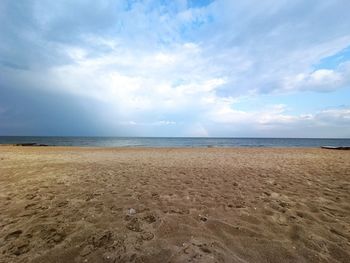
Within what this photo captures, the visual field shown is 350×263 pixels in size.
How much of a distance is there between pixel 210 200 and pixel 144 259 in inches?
110

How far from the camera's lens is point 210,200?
17.7 ft

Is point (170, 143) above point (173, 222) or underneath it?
above

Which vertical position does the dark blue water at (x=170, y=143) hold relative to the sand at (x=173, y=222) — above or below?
above

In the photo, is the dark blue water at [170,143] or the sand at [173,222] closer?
the sand at [173,222]

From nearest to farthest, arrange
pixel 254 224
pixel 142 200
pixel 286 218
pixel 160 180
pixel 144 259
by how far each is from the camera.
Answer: pixel 144 259, pixel 254 224, pixel 286 218, pixel 142 200, pixel 160 180

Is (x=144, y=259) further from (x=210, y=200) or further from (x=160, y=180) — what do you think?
(x=160, y=180)

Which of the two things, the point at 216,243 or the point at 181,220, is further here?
the point at 181,220

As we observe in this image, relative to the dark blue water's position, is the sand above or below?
below

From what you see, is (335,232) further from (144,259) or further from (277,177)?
(277,177)

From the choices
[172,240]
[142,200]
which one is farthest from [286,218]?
[142,200]

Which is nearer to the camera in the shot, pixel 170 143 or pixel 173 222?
pixel 173 222

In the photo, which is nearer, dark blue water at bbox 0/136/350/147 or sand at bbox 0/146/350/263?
sand at bbox 0/146/350/263

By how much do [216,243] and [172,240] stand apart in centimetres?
72

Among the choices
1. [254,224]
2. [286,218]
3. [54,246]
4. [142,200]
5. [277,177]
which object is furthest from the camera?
[277,177]
